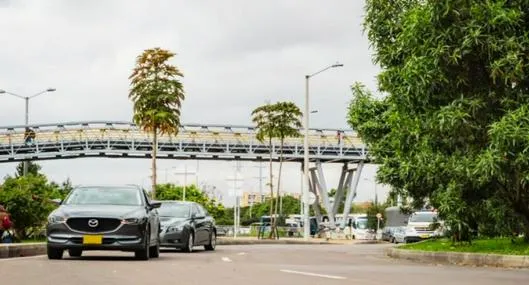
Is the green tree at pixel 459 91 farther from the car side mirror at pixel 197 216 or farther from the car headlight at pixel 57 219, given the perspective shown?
the car headlight at pixel 57 219

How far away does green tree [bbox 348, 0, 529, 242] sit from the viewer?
56.7 feet

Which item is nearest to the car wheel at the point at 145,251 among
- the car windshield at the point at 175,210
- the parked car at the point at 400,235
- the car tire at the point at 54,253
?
the car tire at the point at 54,253

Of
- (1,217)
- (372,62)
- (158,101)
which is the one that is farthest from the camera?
(158,101)

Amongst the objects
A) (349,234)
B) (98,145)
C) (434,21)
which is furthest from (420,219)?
(434,21)

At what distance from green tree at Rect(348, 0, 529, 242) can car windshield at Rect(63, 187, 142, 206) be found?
5.87m

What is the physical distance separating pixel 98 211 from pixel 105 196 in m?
1.30

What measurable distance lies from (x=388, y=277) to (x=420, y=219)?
119ft

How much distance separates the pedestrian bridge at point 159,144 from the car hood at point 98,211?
4666 cm

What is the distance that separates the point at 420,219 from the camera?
4966 centimetres

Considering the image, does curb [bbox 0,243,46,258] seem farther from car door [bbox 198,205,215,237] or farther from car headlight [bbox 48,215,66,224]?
car door [bbox 198,205,215,237]

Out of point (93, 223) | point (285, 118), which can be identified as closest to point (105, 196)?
point (93, 223)

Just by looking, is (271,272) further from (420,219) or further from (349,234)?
(349,234)

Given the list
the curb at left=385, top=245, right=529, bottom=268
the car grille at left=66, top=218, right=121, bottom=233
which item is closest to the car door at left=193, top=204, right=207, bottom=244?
the curb at left=385, top=245, right=529, bottom=268

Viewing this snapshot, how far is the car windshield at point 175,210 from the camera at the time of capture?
24.7 m
